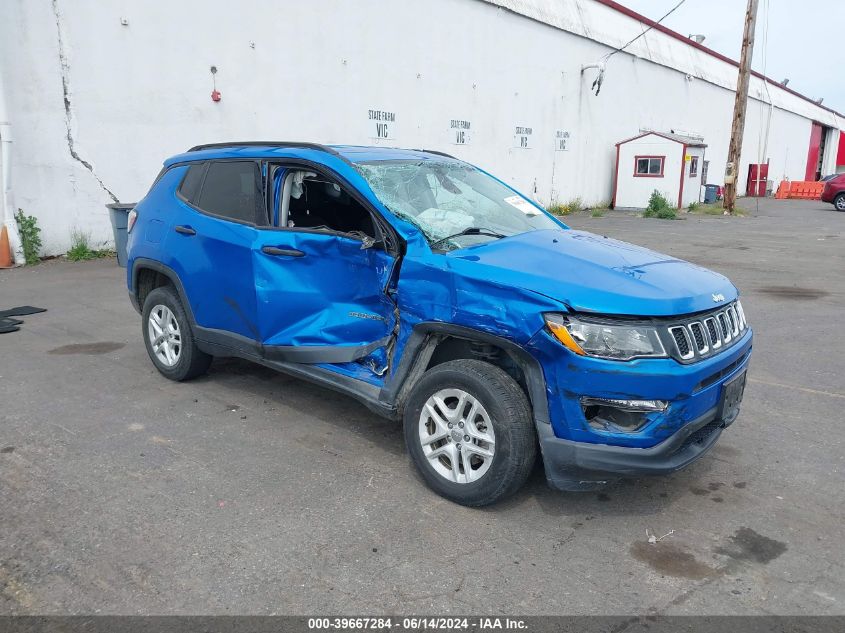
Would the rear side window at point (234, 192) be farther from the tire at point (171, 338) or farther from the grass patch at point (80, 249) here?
Result: the grass patch at point (80, 249)

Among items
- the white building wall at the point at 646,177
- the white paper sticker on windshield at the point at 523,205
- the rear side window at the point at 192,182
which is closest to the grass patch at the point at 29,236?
the rear side window at the point at 192,182

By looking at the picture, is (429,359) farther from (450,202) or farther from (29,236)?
(29,236)

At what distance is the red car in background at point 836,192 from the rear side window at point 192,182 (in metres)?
29.8

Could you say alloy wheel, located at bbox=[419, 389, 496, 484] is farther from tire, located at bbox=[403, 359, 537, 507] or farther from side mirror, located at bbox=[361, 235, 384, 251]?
side mirror, located at bbox=[361, 235, 384, 251]

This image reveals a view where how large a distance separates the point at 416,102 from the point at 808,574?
16.5m

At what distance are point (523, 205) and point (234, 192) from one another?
2047 millimetres

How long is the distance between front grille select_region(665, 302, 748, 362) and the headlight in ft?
0.34

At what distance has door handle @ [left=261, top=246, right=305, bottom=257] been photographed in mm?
4320

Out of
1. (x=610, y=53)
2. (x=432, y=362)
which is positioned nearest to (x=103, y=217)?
(x=432, y=362)

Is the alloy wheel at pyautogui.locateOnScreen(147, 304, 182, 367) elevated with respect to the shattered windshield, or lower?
lower

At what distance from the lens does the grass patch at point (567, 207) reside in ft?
78.6

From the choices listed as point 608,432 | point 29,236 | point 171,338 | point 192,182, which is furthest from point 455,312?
point 29,236

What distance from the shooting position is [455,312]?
11.6ft

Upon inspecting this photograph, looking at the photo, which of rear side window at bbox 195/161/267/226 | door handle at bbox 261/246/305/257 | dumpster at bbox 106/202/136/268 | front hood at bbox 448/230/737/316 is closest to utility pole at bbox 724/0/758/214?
dumpster at bbox 106/202/136/268
